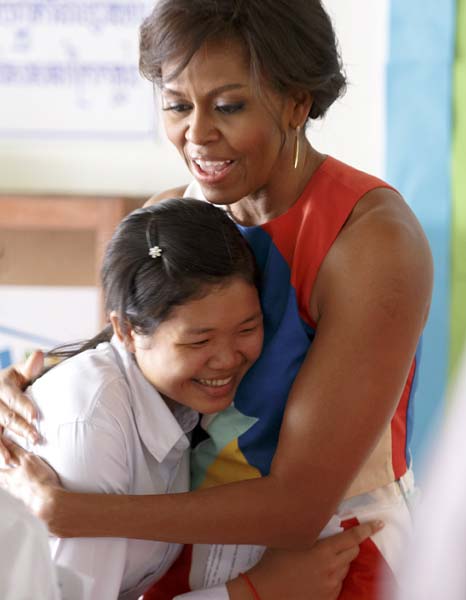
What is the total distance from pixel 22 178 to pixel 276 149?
1.95 meters

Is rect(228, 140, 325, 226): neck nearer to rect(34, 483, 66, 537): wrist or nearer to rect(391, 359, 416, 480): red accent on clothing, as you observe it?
rect(391, 359, 416, 480): red accent on clothing

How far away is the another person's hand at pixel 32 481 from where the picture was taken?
1364 millimetres

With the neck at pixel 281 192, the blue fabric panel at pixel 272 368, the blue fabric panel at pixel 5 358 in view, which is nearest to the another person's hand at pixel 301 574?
the blue fabric panel at pixel 272 368

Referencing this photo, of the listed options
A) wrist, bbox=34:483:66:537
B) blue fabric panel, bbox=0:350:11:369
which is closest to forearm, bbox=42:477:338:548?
wrist, bbox=34:483:66:537

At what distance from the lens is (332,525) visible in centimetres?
156

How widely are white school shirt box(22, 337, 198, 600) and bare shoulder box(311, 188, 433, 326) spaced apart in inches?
11.1

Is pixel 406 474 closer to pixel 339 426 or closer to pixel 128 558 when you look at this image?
pixel 339 426

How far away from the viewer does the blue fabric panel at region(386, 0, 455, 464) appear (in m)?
2.95

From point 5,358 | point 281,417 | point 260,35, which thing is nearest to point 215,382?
point 281,417

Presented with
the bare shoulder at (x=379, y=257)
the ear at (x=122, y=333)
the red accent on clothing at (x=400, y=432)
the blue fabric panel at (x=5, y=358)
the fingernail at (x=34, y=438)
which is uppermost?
the bare shoulder at (x=379, y=257)

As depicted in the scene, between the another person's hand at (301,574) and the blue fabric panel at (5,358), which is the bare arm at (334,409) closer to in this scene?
the another person's hand at (301,574)

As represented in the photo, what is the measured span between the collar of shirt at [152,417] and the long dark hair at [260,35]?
44 centimetres

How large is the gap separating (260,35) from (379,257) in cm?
35

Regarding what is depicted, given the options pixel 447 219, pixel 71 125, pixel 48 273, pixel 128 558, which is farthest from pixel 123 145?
pixel 128 558
